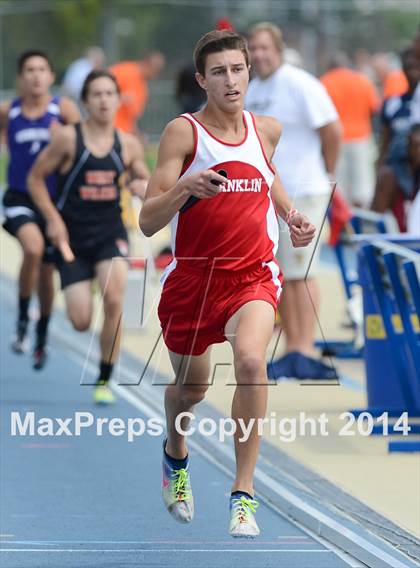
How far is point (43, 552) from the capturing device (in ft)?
24.3

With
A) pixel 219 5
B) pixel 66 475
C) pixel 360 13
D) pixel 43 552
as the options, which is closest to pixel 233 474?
pixel 66 475

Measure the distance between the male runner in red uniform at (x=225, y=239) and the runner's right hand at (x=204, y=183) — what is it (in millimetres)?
241

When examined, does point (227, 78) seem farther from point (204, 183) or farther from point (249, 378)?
point (249, 378)

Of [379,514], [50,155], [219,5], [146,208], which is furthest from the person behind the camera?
[219,5]

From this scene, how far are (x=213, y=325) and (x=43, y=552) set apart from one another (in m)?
1.25

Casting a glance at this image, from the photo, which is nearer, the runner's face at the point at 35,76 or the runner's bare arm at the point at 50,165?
the runner's bare arm at the point at 50,165

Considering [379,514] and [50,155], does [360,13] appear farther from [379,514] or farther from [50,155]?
[379,514]

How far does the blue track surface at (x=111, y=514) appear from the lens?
7320 mm

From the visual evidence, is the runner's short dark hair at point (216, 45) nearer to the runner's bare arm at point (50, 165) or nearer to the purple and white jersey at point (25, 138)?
the runner's bare arm at point (50, 165)

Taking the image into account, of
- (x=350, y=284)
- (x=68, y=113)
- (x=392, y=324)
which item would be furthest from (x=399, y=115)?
(x=392, y=324)

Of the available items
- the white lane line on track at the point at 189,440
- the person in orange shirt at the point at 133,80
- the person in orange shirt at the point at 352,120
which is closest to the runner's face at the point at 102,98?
the white lane line on track at the point at 189,440

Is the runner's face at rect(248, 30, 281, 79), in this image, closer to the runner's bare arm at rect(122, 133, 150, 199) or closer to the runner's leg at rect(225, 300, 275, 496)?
the runner's bare arm at rect(122, 133, 150, 199)

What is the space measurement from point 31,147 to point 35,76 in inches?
21.5

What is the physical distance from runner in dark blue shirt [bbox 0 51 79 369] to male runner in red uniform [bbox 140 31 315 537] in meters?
5.40
